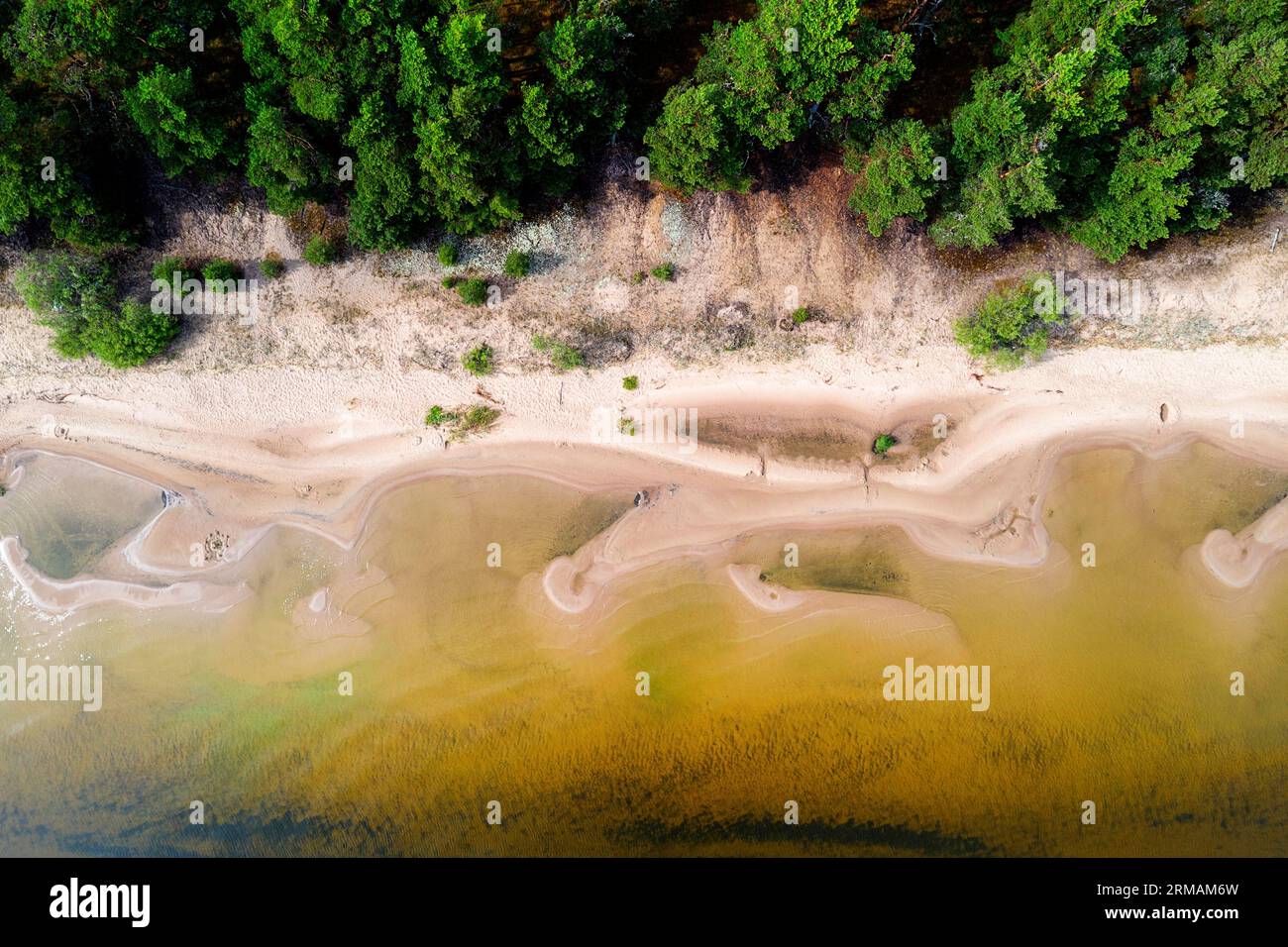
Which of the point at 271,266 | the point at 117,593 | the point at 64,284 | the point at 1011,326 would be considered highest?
the point at 271,266

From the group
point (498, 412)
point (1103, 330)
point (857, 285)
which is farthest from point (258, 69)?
point (1103, 330)

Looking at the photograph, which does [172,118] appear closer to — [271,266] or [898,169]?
[271,266]

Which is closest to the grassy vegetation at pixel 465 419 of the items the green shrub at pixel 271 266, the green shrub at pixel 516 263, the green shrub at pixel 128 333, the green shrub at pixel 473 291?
the green shrub at pixel 473 291

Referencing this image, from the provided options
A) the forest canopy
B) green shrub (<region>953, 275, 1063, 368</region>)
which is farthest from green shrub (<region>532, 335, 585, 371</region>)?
green shrub (<region>953, 275, 1063, 368</region>)

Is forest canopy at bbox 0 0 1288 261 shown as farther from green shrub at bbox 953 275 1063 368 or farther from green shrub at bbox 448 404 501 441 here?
green shrub at bbox 448 404 501 441

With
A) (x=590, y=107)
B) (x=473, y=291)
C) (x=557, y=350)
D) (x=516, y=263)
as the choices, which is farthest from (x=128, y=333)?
(x=590, y=107)
